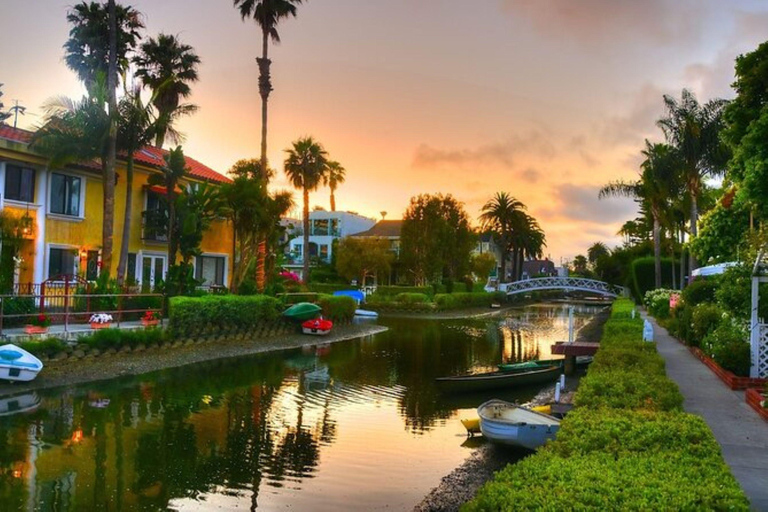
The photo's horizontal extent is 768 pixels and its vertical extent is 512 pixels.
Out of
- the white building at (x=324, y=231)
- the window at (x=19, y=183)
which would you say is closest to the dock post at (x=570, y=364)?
the window at (x=19, y=183)

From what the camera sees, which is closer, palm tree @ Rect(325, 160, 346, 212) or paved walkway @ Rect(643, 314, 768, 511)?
paved walkway @ Rect(643, 314, 768, 511)

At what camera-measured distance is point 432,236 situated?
67.2 meters

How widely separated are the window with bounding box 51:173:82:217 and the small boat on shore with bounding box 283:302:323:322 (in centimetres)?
1149

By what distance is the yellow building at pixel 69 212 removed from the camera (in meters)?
27.8

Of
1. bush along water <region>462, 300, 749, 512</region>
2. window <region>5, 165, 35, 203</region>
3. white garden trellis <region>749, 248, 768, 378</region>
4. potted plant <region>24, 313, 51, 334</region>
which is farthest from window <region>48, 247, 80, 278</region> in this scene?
white garden trellis <region>749, 248, 768, 378</region>

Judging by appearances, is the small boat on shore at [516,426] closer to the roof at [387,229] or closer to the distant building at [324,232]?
the roof at [387,229]

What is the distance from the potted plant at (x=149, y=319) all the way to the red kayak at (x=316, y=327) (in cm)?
1018

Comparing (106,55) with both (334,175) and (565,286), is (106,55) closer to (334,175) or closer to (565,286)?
(334,175)

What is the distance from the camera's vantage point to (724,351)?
53.9 ft

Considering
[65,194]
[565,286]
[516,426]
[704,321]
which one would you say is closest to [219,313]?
[65,194]

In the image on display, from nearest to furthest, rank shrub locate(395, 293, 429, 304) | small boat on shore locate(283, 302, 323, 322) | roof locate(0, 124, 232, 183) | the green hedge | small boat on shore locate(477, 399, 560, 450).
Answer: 1. small boat on shore locate(477, 399, 560, 450)
2. the green hedge
3. roof locate(0, 124, 232, 183)
4. small boat on shore locate(283, 302, 323, 322)
5. shrub locate(395, 293, 429, 304)

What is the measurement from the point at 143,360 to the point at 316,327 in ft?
44.4

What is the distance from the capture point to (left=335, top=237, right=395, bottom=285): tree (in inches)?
2685

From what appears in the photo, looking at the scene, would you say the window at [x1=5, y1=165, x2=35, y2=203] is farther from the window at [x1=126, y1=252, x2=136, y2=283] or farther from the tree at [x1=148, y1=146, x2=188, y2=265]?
the window at [x1=126, y1=252, x2=136, y2=283]
